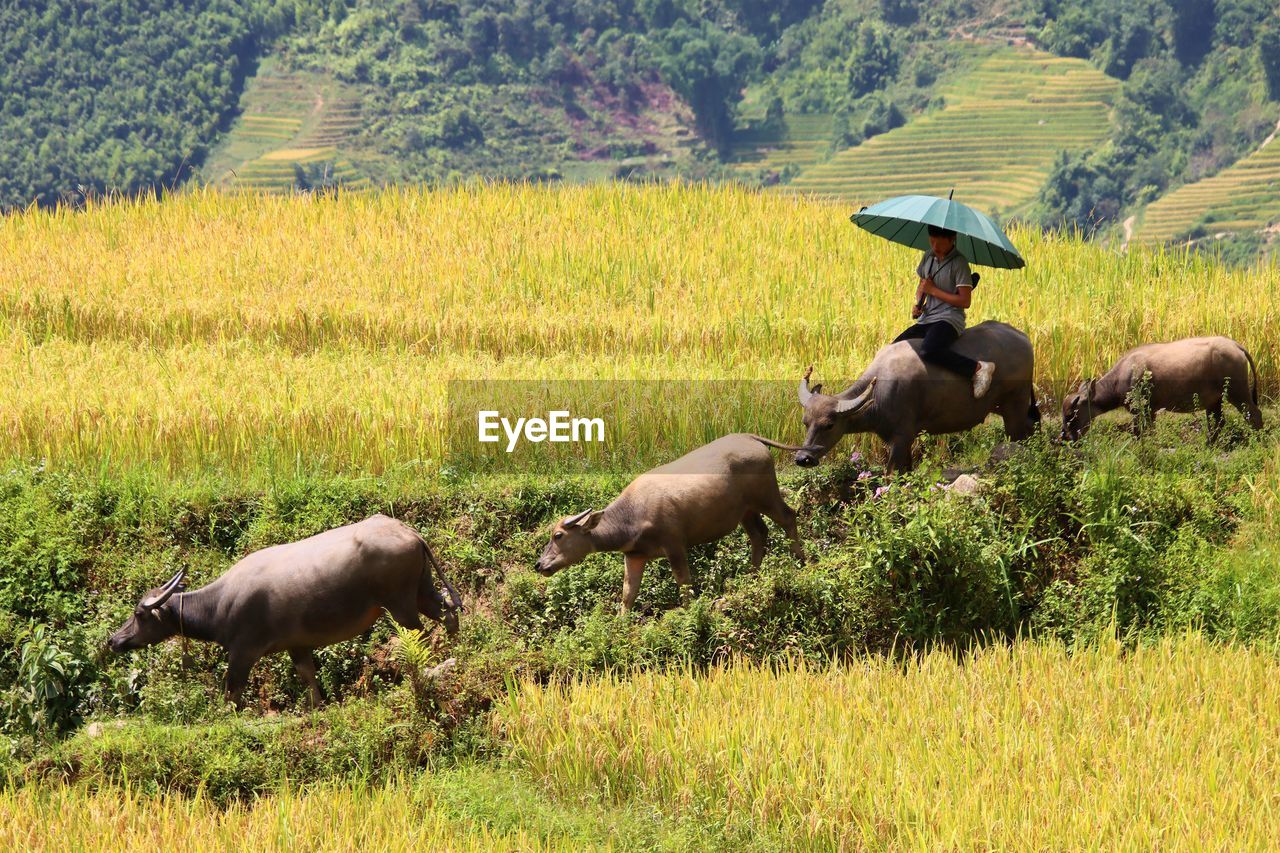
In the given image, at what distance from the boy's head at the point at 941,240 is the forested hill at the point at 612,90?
4381 cm

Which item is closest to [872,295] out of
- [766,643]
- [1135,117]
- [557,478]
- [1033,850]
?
[557,478]

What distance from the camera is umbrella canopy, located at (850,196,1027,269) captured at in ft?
26.3

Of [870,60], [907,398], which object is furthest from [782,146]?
[907,398]

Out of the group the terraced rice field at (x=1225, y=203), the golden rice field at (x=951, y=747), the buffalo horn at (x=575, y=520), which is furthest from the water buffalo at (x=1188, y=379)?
the terraced rice field at (x=1225, y=203)

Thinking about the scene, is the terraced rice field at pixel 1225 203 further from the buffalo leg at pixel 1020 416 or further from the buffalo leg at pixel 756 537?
the buffalo leg at pixel 756 537

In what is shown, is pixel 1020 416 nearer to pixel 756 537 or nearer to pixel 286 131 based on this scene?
pixel 756 537

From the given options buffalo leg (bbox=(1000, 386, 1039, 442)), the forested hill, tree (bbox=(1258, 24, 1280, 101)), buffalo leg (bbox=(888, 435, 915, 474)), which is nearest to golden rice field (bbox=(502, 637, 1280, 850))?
buffalo leg (bbox=(888, 435, 915, 474))

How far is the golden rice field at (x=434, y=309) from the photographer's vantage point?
9.04 m

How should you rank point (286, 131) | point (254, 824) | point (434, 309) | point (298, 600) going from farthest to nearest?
point (286, 131)
point (434, 309)
point (298, 600)
point (254, 824)

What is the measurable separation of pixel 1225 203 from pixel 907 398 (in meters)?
45.5

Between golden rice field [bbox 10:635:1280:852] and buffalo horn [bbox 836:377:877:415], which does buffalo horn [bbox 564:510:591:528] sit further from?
buffalo horn [bbox 836:377:877:415]

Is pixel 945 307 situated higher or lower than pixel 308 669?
higher

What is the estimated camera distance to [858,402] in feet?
26.2

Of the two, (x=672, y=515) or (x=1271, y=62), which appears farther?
(x=1271, y=62)
